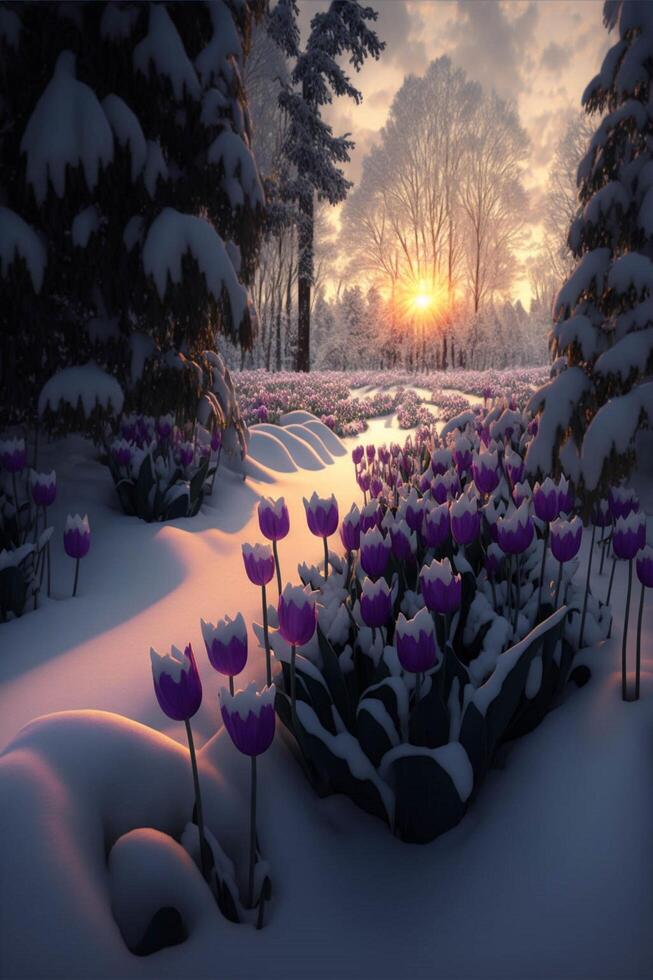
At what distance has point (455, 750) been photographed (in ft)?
4.35

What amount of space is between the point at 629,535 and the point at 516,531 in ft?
1.14

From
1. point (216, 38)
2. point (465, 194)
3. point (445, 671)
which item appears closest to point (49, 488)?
point (445, 671)

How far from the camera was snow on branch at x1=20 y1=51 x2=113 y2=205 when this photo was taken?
3127 mm

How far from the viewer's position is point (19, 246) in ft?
10.3

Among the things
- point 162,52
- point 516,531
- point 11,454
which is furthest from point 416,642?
point 162,52

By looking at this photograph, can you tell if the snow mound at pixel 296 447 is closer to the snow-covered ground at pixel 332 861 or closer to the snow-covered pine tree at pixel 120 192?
the snow-covered pine tree at pixel 120 192

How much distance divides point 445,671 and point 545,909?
544mm

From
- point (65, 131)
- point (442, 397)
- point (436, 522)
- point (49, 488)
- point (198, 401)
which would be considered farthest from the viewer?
point (442, 397)

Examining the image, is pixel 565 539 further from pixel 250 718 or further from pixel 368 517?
pixel 250 718

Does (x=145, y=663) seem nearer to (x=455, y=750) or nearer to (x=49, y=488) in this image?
(x=49, y=488)

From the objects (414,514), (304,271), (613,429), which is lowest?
(414,514)

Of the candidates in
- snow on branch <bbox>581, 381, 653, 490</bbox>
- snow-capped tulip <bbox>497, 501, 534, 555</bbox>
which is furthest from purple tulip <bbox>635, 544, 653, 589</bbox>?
snow on branch <bbox>581, 381, 653, 490</bbox>

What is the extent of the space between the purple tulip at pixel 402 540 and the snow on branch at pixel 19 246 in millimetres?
2621

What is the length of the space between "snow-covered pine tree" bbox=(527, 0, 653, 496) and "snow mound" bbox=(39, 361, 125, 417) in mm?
2779
